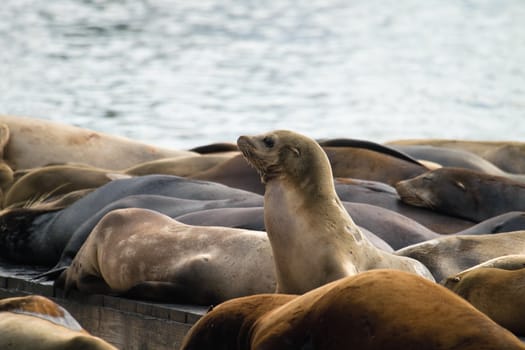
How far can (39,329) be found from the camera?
3488 millimetres

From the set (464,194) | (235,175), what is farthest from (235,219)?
(464,194)

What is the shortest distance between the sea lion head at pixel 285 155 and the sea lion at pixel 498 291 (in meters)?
0.58

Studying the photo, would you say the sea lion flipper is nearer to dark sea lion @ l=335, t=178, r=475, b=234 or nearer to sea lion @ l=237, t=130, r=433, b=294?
dark sea lion @ l=335, t=178, r=475, b=234

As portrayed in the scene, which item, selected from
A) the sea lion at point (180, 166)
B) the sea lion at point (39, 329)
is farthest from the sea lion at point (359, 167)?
the sea lion at point (39, 329)

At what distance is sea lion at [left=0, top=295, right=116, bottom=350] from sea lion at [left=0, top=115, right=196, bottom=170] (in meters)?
5.14

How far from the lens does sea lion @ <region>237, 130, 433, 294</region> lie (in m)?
4.55

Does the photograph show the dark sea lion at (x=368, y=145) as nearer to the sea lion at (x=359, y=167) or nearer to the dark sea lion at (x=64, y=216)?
the sea lion at (x=359, y=167)

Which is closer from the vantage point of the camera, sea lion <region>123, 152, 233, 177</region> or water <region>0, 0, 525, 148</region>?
sea lion <region>123, 152, 233, 177</region>

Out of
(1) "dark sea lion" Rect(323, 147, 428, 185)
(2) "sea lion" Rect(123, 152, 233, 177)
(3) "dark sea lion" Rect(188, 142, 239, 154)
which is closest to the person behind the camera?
(1) "dark sea lion" Rect(323, 147, 428, 185)

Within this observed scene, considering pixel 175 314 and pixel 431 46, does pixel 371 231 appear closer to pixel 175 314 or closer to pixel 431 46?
pixel 175 314

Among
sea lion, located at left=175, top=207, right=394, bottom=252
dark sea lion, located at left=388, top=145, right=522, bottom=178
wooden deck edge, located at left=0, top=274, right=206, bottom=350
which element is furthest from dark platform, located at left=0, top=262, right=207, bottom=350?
dark sea lion, located at left=388, top=145, right=522, bottom=178

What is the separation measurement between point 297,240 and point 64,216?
2.20 metres

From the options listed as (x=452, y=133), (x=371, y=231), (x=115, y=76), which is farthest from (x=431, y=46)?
(x=371, y=231)

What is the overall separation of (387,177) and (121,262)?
88.9 inches
